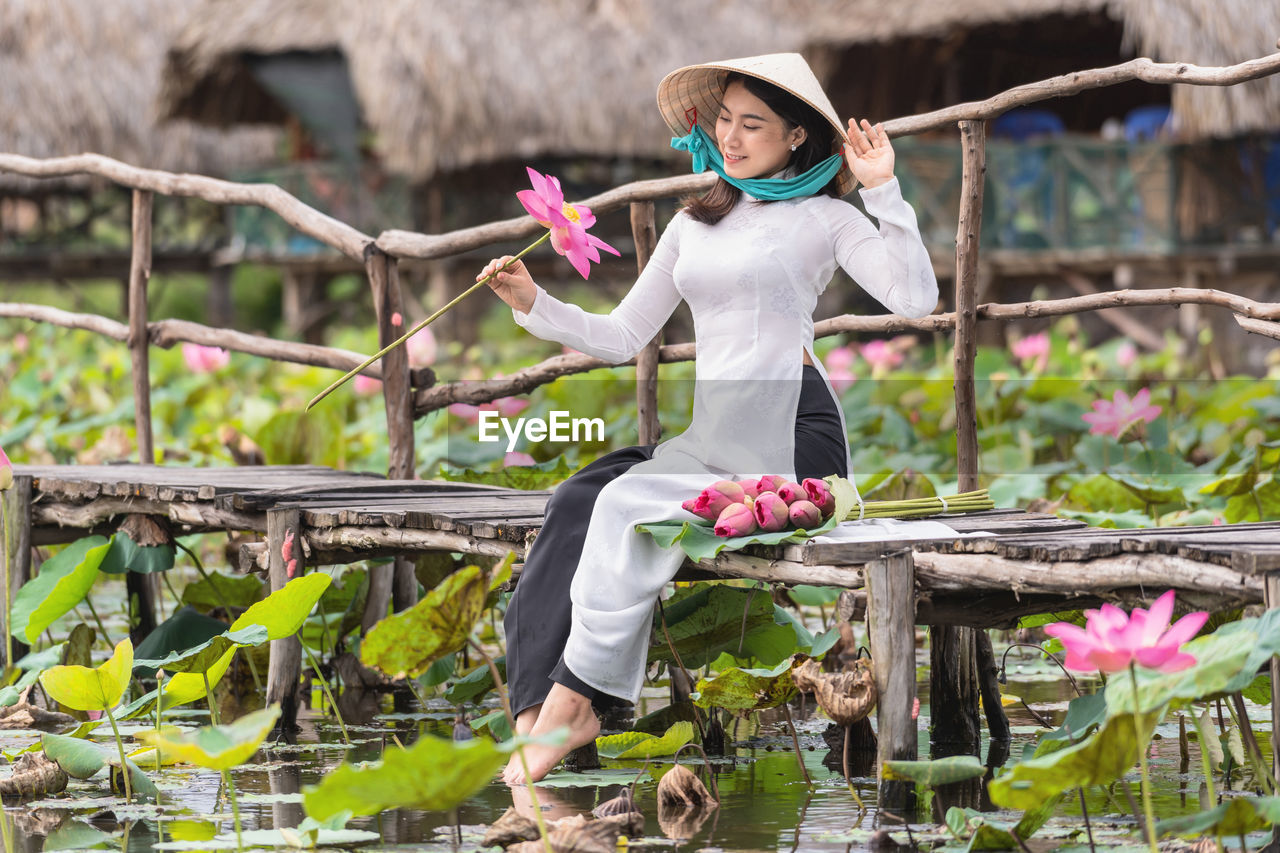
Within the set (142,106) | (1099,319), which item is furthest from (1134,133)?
(142,106)

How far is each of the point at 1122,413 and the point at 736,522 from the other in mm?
1953

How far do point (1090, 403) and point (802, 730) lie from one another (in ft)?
8.76

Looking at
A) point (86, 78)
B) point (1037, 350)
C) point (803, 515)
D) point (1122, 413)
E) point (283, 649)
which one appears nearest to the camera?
point (803, 515)

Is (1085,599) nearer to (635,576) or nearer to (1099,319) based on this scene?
(635,576)

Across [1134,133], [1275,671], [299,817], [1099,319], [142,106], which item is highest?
[142,106]

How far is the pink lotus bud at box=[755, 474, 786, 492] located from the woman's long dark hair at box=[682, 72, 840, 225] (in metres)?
0.51

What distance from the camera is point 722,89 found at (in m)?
2.83

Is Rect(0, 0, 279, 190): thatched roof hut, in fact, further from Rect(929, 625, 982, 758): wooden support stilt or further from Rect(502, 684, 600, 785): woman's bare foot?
Rect(502, 684, 600, 785): woman's bare foot

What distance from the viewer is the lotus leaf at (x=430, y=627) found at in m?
1.91

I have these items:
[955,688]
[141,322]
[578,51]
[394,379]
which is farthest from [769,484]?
[578,51]

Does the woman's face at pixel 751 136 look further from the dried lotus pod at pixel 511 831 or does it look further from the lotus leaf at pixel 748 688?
the dried lotus pod at pixel 511 831

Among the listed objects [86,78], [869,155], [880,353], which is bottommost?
[869,155]

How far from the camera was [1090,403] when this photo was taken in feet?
18.0

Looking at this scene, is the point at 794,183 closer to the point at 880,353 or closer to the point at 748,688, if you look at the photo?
the point at 748,688
